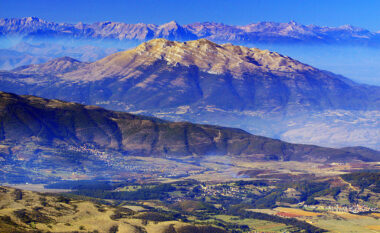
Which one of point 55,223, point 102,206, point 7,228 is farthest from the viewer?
point 102,206

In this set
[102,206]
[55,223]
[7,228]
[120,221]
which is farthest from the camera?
[102,206]

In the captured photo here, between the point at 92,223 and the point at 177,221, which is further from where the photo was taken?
the point at 177,221

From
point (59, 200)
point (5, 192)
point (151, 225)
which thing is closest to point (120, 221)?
point (151, 225)

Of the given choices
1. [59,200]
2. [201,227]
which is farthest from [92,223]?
[201,227]

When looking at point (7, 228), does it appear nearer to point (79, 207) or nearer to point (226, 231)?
point (79, 207)

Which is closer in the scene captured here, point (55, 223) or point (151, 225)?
point (55, 223)

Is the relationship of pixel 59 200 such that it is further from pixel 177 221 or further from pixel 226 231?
pixel 226 231

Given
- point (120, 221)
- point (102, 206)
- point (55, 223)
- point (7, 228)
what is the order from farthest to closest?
point (102, 206)
point (120, 221)
point (55, 223)
point (7, 228)

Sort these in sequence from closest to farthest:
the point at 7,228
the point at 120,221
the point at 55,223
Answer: the point at 7,228
the point at 55,223
the point at 120,221
